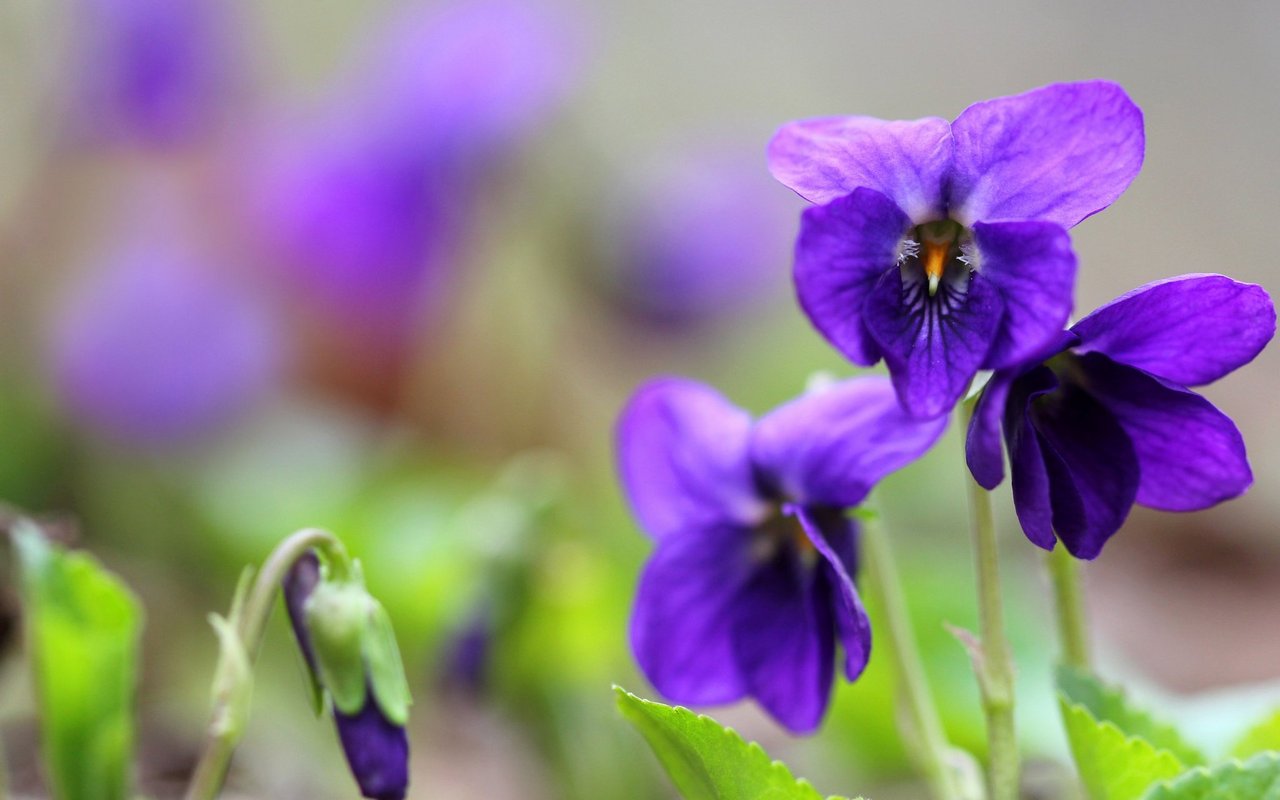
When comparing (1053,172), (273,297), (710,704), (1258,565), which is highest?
(1053,172)

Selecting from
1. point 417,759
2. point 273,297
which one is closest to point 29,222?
point 273,297

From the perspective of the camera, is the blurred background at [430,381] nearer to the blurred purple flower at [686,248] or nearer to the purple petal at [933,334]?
the blurred purple flower at [686,248]

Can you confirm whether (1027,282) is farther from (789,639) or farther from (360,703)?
(360,703)

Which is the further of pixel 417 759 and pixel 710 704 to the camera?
pixel 417 759

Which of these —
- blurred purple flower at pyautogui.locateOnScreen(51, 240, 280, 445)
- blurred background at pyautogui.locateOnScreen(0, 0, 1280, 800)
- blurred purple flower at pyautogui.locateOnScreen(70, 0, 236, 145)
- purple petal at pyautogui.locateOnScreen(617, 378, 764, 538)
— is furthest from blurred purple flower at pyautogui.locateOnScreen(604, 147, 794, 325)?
purple petal at pyautogui.locateOnScreen(617, 378, 764, 538)

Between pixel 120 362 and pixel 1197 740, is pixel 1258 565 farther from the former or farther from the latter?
pixel 120 362

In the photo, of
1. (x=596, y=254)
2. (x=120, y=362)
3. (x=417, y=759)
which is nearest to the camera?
(x=417, y=759)
